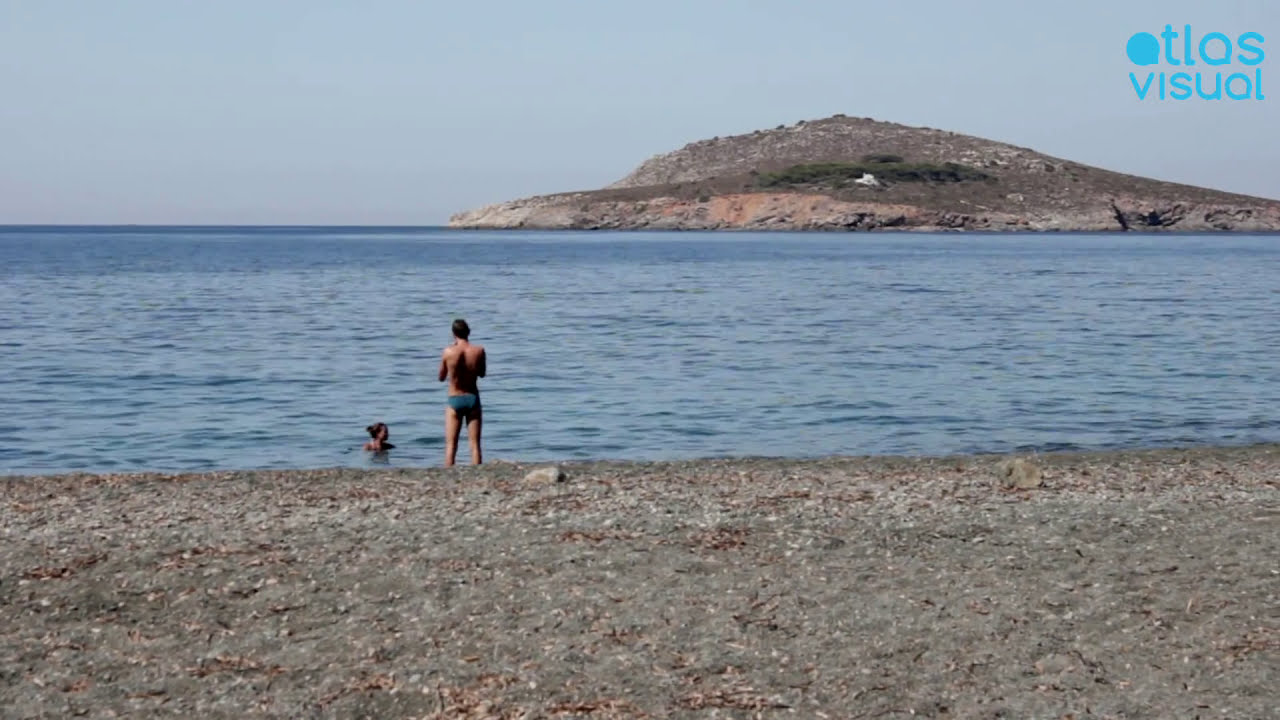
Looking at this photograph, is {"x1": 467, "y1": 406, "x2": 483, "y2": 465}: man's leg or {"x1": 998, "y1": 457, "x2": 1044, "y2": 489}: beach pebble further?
{"x1": 467, "y1": 406, "x2": 483, "y2": 465}: man's leg

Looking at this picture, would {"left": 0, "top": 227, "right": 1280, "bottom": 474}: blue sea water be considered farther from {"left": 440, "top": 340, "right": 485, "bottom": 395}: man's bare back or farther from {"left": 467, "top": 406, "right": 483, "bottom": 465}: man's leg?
{"left": 440, "top": 340, "right": 485, "bottom": 395}: man's bare back

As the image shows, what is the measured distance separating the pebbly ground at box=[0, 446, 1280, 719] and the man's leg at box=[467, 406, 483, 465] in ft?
13.1

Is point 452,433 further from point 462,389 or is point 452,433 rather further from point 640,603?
point 640,603

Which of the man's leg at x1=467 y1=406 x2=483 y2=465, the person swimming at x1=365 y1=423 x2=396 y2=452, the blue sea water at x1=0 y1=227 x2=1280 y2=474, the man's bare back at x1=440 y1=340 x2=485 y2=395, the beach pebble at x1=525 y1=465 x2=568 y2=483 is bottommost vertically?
the blue sea water at x1=0 y1=227 x2=1280 y2=474

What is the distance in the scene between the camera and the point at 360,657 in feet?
30.5

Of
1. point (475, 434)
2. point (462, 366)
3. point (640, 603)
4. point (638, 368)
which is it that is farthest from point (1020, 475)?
point (638, 368)

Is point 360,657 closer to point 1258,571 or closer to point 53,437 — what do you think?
point 1258,571

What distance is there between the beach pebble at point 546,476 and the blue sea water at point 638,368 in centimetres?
592

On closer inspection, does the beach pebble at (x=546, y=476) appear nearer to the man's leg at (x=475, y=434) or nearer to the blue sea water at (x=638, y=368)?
the man's leg at (x=475, y=434)

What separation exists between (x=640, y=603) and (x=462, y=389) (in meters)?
8.80

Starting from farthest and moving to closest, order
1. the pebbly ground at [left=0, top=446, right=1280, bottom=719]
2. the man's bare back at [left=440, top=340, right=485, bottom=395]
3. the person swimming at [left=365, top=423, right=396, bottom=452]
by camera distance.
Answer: the person swimming at [left=365, top=423, right=396, bottom=452] → the man's bare back at [left=440, top=340, right=485, bottom=395] → the pebbly ground at [left=0, top=446, right=1280, bottom=719]

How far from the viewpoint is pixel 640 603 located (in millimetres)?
10297

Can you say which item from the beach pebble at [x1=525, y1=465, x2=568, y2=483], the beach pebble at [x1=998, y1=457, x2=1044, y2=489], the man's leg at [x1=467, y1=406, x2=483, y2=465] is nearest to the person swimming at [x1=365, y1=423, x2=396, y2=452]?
the man's leg at [x1=467, y1=406, x2=483, y2=465]

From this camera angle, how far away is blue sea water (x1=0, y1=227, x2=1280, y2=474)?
23250mm
